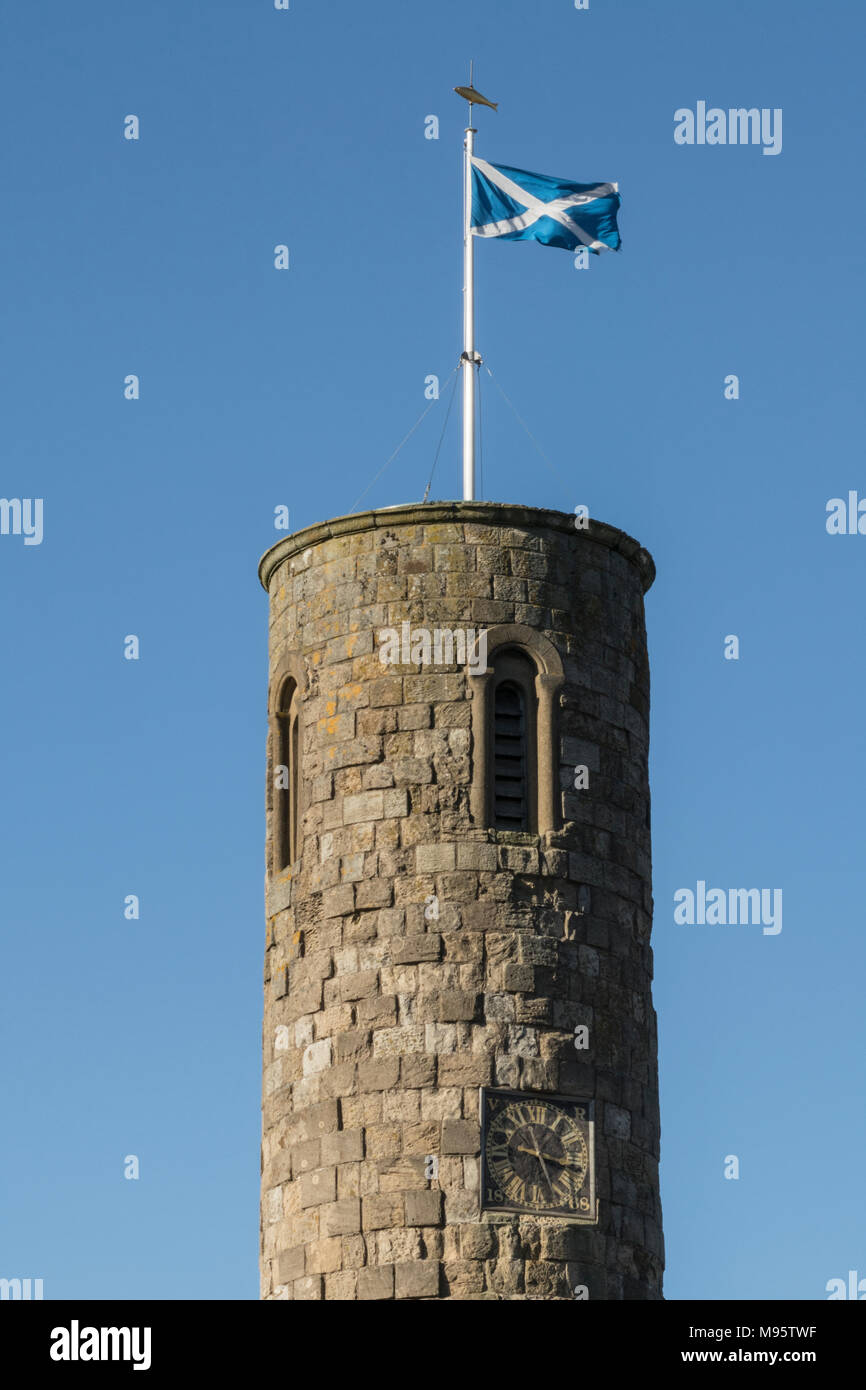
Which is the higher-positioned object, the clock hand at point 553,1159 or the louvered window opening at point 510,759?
the louvered window opening at point 510,759

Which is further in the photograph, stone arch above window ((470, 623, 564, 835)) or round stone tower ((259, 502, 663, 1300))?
stone arch above window ((470, 623, 564, 835))

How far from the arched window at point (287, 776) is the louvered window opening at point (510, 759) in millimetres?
2222

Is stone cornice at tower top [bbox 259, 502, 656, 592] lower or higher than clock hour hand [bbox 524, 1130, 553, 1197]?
higher

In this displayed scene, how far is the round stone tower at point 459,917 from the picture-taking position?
96.4ft

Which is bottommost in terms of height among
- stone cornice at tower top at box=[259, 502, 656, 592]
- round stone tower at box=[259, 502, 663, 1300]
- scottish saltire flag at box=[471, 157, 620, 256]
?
round stone tower at box=[259, 502, 663, 1300]

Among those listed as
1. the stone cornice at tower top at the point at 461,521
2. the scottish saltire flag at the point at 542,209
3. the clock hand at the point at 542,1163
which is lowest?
the clock hand at the point at 542,1163

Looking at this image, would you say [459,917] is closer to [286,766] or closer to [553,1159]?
[553,1159]

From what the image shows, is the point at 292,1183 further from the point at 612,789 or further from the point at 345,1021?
the point at 612,789

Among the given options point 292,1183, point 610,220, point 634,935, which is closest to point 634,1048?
point 634,935

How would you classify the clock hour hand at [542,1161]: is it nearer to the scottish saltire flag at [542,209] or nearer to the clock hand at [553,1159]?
the clock hand at [553,1159]

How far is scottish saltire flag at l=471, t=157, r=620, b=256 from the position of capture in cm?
3403

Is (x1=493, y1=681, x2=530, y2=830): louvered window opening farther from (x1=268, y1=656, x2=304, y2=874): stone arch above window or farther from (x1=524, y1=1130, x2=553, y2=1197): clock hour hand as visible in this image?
(x1=524, y1=1130, x2=553, y2=1197): clock hour hand

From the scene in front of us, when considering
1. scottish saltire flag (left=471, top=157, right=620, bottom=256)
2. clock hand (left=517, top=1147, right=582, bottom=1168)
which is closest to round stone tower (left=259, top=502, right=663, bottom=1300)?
clock hand (left=517, top=1147, right=582, bottom=1168)

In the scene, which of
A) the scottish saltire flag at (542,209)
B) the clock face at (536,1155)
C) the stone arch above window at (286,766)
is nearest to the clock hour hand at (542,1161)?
the clock face at (536,1155)
